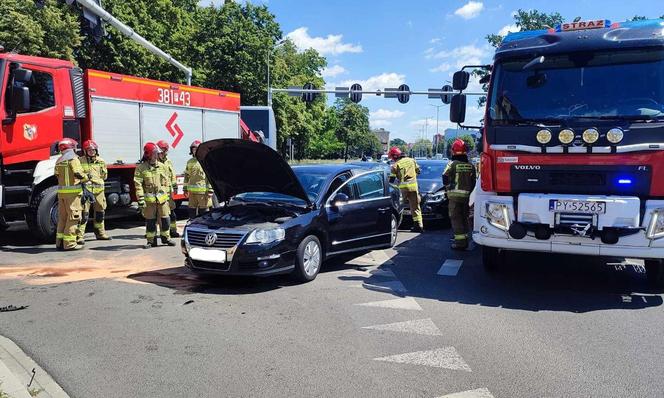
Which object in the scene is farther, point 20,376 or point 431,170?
point 431,170

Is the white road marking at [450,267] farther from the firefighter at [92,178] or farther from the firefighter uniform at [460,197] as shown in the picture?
the firefighter at [92,178]

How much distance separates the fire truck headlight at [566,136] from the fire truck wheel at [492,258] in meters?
1.85

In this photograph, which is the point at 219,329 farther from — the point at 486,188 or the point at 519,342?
the point at 486,188

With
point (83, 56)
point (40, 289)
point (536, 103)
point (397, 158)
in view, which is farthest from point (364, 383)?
point (83, 56)

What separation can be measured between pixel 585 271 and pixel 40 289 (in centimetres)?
699

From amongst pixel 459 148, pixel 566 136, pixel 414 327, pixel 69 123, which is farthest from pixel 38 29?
pixel 414 327

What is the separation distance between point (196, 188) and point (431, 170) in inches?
239

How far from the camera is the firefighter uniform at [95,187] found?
9500mm

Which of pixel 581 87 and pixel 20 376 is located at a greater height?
pixel 581 87

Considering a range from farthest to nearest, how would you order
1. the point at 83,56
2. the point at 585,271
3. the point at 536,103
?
1. the point at 83,56
2. the point at 585,271
3. the point at 536,103

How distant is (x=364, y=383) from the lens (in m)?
3.92

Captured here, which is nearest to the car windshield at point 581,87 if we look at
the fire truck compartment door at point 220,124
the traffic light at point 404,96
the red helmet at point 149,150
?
the red helmet at point 149,150

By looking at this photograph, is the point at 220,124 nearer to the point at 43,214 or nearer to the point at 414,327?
the point at 43,214

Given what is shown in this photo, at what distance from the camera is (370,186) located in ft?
27.7
